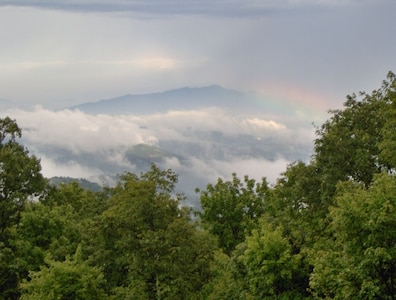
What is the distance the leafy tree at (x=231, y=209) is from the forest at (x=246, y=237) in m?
13.9

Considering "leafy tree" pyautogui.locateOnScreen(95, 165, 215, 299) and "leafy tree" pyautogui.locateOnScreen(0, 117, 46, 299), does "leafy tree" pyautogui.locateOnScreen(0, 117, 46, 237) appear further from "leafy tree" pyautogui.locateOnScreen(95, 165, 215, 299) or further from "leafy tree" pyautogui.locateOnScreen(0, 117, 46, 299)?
"leafy tree" pyautogui.locateOnScreen(95, 165, 215, 299)

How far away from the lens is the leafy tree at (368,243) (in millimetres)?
18594

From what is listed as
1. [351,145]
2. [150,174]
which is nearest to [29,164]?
[150,174]

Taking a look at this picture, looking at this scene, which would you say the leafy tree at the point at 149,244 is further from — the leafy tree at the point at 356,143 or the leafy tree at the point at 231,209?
the leafy tree at the point at 231,209

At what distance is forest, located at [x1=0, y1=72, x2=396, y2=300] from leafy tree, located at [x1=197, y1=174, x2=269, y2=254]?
13.9m

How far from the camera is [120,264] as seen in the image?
26.9 meters

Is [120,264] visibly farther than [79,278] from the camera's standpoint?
Yes

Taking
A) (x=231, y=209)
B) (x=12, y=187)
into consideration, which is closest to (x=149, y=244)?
(x=12, y=187)

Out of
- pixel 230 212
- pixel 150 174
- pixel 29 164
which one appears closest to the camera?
pixel 150 174

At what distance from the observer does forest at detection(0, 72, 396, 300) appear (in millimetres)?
19641

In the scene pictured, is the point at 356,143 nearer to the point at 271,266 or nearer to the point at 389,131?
the point at 389,131

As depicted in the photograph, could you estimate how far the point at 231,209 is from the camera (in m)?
48.2

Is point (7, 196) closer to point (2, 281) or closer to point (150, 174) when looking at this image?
point (2, 281)

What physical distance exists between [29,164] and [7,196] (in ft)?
9.26
